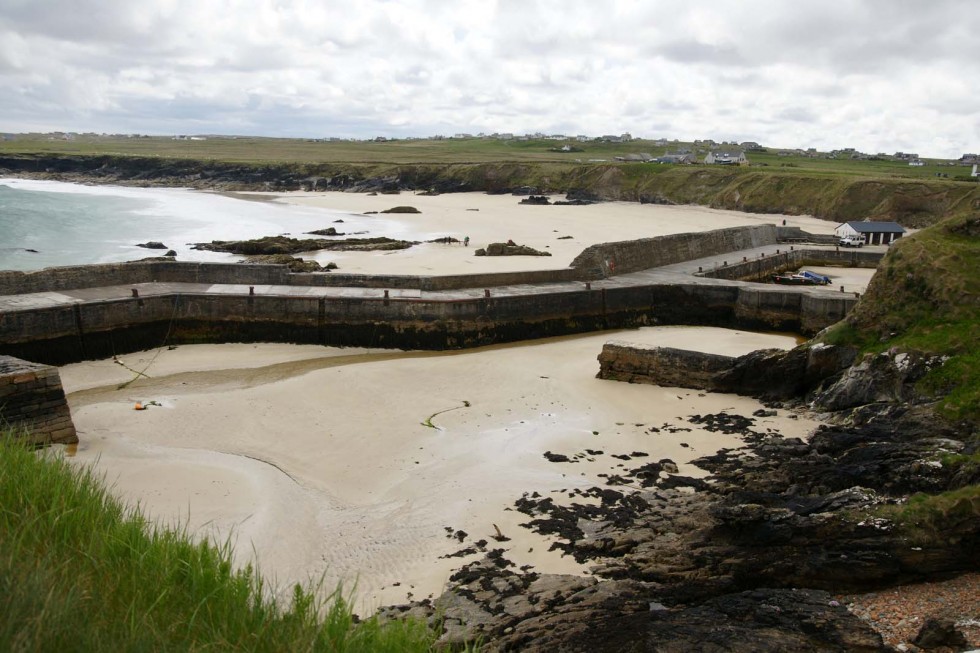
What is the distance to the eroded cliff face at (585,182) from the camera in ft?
137

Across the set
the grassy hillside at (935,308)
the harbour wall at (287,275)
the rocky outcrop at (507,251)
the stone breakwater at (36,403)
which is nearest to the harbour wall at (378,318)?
the harbour wall at (287,275)

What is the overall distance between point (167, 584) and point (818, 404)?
10.4 meters

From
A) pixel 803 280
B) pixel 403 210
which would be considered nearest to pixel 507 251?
pixel 803 280

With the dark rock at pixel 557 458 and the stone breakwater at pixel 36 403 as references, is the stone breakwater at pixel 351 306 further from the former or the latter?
the dark rock at pixel 557 458

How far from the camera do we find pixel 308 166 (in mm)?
78875

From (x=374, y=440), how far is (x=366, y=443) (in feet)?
0.51

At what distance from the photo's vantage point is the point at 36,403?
10219 millimetres

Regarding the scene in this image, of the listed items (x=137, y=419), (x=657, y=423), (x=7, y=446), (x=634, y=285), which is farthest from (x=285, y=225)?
(x=7, y=446)

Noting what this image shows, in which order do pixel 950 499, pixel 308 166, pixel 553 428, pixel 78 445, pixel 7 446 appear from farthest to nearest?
pixel 308 166
pixel 553 428
pixel 78 445
pixel 950 499
pixel 7 446

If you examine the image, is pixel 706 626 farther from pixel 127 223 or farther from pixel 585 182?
pixel 585 182

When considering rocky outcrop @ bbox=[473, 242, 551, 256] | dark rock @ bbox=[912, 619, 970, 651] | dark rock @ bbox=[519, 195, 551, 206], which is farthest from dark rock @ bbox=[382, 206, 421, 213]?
dark rock @ bbox=[912, 619, 970, 651]

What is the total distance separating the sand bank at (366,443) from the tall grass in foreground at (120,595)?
0.79 m

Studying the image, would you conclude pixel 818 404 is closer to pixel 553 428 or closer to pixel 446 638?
pixel 553 428

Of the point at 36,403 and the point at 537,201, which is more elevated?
the point at 537,201
